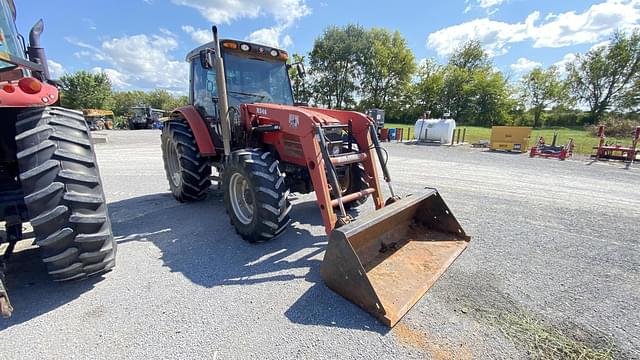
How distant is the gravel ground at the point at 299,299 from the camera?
6.42ft

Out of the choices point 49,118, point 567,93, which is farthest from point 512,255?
point 567,93

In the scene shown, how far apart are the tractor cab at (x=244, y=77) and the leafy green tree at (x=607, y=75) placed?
5023cm

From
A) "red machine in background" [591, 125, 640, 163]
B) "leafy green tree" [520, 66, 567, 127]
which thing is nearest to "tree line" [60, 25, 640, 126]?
"leafy green tree" [520, 66, 567, 127]

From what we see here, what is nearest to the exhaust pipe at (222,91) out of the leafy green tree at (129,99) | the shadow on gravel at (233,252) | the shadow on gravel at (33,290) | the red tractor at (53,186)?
the shadow on gravel at (233,252)

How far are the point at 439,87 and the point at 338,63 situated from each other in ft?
52.0

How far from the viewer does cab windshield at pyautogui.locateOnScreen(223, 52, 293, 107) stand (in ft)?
14.3

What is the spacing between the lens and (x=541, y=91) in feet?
143

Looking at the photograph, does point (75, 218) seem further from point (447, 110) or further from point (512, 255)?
point (447, 110)

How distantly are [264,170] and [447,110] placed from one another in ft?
151

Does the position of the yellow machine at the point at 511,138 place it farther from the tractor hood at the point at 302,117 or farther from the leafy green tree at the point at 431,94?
the leafy green tree at the point at 431,94

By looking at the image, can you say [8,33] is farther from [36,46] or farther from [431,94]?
[431,94]

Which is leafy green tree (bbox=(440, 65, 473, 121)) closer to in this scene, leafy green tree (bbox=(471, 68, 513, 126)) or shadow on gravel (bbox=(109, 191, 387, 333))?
leafy green tree (bbox=(471, 68, 513, 126))

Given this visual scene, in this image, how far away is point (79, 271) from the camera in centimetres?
225

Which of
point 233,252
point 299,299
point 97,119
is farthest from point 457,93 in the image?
point 97,119
